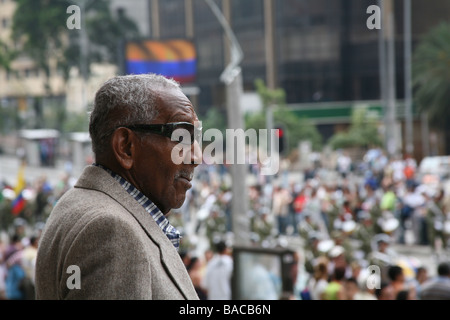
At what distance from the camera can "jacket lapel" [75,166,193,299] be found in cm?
148

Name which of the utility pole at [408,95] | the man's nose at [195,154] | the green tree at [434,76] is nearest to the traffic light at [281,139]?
the man's nose at [195,154]

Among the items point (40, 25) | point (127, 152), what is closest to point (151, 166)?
point (127, 152)

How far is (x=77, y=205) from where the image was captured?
4.88 feet

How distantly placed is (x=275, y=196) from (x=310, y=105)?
32.6 meters

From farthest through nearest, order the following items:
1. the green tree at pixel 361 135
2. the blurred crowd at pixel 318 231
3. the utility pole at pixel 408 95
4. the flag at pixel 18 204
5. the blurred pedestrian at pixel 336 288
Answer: the green tree at pixel 361 135 < the utility pole at pixel 408 95 < the flag at pixel 18 204 < the blurred crowd at pixel 318 231 < the blurred pedestrian at pixel 336 288

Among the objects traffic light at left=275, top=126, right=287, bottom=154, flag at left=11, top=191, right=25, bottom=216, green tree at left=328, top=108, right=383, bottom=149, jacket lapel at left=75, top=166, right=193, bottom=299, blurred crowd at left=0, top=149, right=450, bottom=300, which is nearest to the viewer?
jacket lapel at left=75, top=166, right=193, bottom=299

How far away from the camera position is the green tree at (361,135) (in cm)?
4041

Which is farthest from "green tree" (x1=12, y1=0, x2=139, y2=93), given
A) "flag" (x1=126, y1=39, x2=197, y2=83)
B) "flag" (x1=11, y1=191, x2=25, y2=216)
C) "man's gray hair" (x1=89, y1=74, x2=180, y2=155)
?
"man's gray hair" (x1=89, y1=74, x2=180, y2=155)

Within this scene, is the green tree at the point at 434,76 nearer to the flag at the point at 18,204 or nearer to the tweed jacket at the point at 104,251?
the flag at the point at 18,204

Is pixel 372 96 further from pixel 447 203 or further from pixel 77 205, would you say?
pixel 77 205

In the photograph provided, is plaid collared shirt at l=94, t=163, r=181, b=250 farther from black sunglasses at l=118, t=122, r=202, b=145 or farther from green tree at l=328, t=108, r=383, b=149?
green tree at l=328, t=108, r=383, b=149

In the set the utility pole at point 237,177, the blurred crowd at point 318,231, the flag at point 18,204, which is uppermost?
the utility pole at point 237,177

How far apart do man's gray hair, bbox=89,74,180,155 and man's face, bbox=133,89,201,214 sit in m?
0.02

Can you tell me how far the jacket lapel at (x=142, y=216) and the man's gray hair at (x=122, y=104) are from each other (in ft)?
0.25
